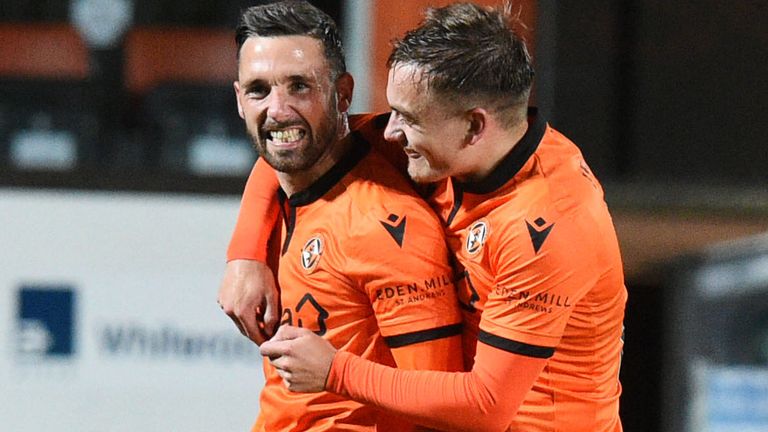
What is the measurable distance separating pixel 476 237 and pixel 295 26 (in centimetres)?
50

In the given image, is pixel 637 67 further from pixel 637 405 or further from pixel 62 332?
pixel 62 332

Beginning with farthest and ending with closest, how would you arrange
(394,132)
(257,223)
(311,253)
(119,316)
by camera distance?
(119,316) → (257,223) → (311,253) → (394,132)

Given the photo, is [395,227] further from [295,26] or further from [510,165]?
[295,26]

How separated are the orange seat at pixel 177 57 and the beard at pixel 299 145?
6.52 feet

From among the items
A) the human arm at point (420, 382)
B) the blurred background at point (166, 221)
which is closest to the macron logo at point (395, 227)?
the human arm at point (420, 382)

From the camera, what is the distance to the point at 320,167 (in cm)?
280

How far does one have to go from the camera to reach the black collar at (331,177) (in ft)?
9.15

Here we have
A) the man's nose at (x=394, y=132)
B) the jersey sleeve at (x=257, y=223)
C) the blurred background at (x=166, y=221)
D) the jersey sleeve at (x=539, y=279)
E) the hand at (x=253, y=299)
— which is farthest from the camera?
the blurred background at (x=166, y=221)

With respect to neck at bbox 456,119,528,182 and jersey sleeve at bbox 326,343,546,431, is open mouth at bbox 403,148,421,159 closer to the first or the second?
neck at bbox 456,119,528,182

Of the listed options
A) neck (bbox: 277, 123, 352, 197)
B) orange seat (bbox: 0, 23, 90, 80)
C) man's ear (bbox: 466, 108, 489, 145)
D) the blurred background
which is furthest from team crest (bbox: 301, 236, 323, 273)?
orange seat (bbox: 0, 23, 90, 80)

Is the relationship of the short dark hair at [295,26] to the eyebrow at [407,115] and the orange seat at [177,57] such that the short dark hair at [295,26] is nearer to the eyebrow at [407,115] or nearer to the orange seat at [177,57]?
the eyebrow at [407,115]

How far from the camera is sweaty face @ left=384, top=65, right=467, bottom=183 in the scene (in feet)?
8.45

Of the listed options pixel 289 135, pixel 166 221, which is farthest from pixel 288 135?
pixel 166 221

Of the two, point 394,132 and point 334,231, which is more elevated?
point 394,132
